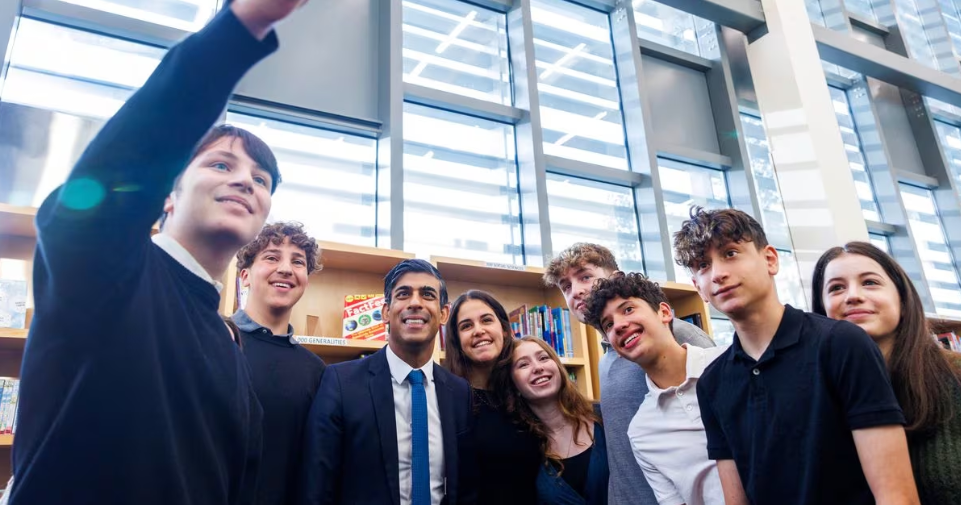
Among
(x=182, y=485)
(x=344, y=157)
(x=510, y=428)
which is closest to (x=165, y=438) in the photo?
Result: (x=182, y=485)

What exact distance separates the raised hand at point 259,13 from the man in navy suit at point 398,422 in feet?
4.62

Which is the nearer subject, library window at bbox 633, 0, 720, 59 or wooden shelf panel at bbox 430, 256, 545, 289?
wooden shelf panel at bbox 430, 256, 545, 289

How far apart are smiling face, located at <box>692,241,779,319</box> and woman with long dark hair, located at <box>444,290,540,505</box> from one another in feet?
2.85

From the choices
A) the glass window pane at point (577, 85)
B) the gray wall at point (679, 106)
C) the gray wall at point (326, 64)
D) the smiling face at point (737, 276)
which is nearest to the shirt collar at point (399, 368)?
the smiling face at point (737, 276)

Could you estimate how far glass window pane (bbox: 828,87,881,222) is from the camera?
6574mm

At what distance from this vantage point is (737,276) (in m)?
1.47

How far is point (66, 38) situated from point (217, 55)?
4.13m

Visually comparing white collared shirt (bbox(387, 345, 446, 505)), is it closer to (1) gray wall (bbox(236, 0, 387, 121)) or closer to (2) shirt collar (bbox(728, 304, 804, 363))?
(2) shirt collar (bbox(728, 304, 804, 363))

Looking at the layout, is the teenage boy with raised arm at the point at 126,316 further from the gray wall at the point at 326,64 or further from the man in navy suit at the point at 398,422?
the gray wall at the point at 326,64

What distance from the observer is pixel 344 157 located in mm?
4301

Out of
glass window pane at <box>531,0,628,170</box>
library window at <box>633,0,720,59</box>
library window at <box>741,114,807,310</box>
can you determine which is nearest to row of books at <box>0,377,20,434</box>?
glass window pane at <box>531,0,628,170</box>

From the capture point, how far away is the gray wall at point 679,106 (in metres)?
5.73

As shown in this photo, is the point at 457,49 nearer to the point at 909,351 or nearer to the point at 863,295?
the point at 863,295

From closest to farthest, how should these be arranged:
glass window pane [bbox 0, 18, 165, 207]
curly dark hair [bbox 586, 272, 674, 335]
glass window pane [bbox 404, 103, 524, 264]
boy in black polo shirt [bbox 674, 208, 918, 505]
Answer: boy in black polo shirt [bbox 674, 208, 918, 505]
curly dark hair [bbox 586, 272, 674, 335]
glass window pane [bbox 0, 18, 165, 207]
glass window pane [bbox 404, 103, 524, 264]
